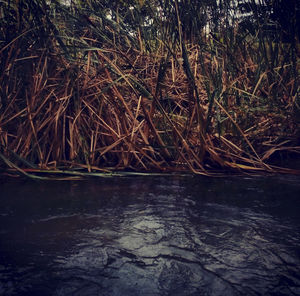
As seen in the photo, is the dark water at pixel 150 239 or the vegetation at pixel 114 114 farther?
the vegetation at pixel 114 114

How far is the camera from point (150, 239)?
0.88 m

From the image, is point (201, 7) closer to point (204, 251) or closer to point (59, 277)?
point (204, 251)

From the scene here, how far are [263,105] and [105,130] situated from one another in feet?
2.75

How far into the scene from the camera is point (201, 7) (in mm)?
2049

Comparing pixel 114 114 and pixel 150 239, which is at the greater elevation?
pixel 114 114

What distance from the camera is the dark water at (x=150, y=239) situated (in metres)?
0.69

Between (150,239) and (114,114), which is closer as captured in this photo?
(150,239)

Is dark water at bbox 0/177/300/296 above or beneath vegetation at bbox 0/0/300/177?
beneath

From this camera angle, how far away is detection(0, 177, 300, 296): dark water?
27.1 inches

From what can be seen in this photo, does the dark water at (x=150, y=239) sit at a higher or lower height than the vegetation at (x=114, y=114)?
lower

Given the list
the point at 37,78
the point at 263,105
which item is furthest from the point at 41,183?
the point at 263,105

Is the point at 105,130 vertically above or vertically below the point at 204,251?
above

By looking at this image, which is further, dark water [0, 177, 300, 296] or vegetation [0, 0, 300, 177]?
vegetation [0, 0, 300, 177]

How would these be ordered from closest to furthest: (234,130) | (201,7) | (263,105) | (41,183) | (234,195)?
(234,195) < (41,183) < (234,130) < (263,105) < (201,7)
